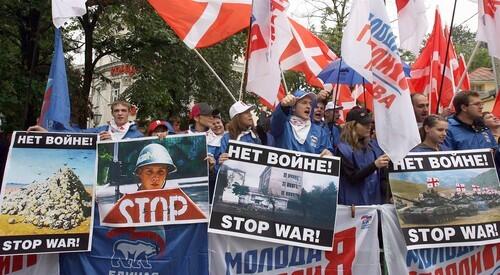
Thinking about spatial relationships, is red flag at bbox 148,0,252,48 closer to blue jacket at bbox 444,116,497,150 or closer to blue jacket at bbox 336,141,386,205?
blue jacket at bbox 336,141,386,205

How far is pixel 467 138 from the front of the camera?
6.14m

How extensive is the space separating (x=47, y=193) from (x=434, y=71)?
6.89m

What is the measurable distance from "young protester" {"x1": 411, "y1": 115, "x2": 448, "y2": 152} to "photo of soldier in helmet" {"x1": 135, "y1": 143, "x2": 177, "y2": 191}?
7.35 ft

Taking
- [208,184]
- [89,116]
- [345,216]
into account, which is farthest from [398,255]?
[89,116]

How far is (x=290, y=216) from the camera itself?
516 cm

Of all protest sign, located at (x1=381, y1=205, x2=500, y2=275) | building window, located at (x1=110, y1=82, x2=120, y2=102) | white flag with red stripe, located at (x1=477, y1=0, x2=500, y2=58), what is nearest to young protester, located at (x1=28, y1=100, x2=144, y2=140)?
protest sign, located at (x1=381, y1=205, x2=500, y2=275)

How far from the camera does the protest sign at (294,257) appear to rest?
17.0 feet

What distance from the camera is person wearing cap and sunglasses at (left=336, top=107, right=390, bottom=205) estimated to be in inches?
215

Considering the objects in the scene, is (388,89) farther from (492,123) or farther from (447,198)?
(492,123)

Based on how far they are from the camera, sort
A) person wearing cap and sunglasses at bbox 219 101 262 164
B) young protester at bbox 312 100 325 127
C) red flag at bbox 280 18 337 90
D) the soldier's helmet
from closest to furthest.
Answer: the soldier's helmet → person wearing cap and sunglasses at bbox 219 101 262 164 → young protester at bbox 312 100 325 127 → red flag at bbox 280 18 337 90

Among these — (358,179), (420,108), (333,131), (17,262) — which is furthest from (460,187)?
(17,262)

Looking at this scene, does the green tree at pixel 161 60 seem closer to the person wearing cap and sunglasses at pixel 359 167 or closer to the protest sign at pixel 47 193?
the protest sign at pixel 47 193

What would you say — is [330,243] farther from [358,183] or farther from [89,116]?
[89,116]

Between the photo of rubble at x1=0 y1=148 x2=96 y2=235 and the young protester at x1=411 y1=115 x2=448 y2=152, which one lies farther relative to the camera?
the young protester at x1=411 y1=115 x2=448 y2=152
